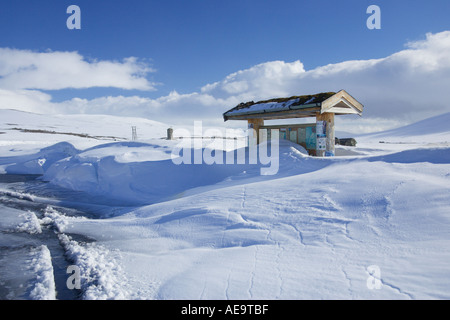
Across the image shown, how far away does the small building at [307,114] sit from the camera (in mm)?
10789

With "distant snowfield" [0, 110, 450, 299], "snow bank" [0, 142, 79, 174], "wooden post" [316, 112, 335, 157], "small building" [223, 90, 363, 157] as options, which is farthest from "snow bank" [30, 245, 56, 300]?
"snow bank" [0, 142, 79, 174]

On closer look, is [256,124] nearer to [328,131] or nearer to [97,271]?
[328,131]

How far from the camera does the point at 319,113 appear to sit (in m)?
10.8

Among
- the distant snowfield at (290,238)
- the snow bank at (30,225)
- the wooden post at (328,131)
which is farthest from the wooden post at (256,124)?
the snow bank at (30,225)

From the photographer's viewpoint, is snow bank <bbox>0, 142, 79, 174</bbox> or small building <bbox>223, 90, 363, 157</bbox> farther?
snow bank <bbox>0, 142, 79, 174</bbox>

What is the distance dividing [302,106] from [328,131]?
1.34m

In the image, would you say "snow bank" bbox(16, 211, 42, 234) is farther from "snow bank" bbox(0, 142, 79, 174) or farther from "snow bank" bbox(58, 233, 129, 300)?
"snow bank" bbox(0, 142, 79, 174)

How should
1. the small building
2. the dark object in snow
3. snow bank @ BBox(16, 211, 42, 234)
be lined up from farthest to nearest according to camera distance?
the dark object in snow < the small building < snow bank @ BBox(16, 211, 42, 234)

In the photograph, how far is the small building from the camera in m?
10.8

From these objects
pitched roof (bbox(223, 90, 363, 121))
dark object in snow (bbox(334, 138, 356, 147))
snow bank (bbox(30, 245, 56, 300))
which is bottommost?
snow bank (bbox(30, 245, 56, 300))
